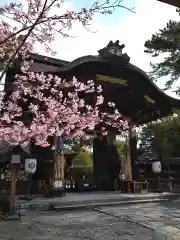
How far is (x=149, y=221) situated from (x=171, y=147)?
17.7 meters

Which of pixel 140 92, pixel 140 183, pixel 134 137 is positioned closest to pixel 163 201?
pixel 140 183

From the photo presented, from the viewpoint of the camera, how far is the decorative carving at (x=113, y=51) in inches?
524

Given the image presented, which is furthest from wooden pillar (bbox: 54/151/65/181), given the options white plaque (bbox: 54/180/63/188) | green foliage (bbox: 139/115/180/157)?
green foliage (bbox: 139/115/180/157)

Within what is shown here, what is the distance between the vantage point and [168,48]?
1405cm

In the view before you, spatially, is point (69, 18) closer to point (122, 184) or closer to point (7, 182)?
point (7, 182)

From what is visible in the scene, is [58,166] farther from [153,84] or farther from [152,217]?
[153,84]

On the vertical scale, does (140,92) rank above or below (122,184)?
above

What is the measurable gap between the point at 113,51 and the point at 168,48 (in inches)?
113

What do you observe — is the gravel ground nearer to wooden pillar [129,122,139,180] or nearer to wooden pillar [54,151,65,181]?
wooden pillar [54,151,65,181]

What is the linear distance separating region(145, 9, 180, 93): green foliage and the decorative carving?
171cm

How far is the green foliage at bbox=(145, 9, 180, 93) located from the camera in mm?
13398

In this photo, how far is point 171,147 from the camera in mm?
24953

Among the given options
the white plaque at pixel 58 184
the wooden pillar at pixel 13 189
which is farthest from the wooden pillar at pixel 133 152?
the wooden pillar at pixel 13 189

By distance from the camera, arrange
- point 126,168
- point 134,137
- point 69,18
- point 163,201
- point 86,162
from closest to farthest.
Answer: point 69,18, point 163,201, point 126,168, point 134,137, point 86,162
